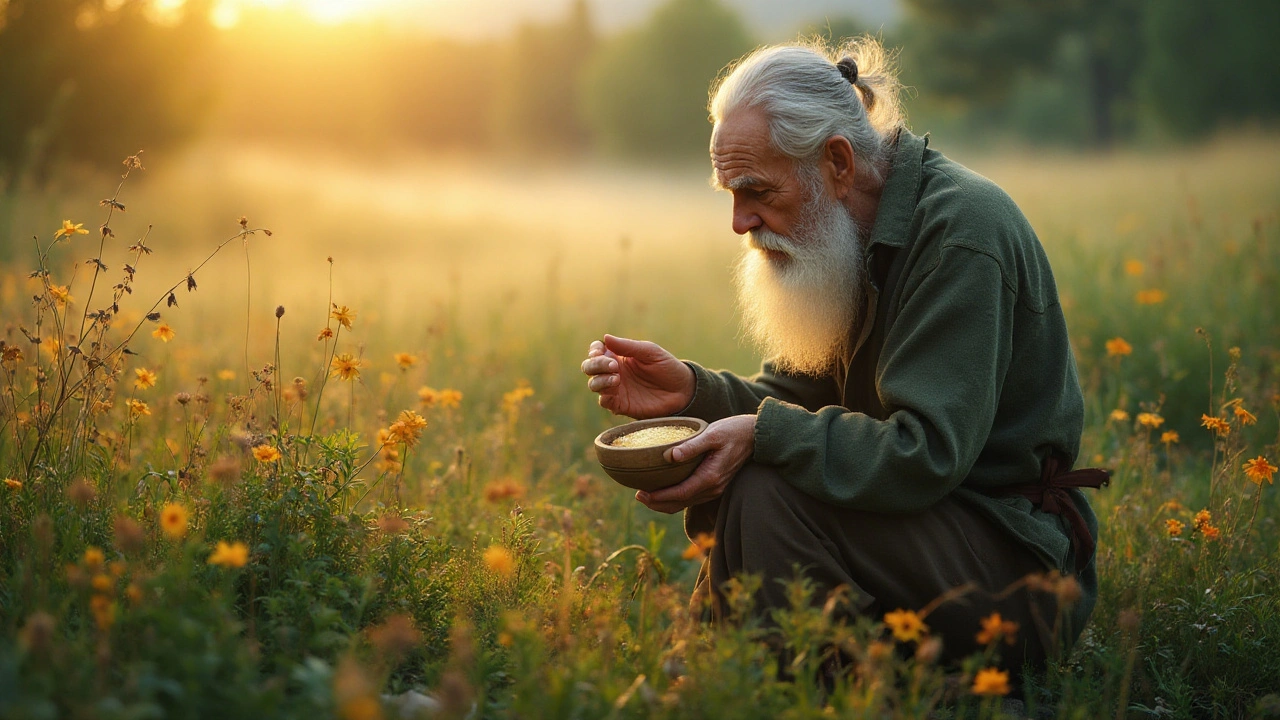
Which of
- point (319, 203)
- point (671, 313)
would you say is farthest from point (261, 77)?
point (671, 313)

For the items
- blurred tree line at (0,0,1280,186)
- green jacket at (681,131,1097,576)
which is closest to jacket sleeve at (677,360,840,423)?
green jacket at (681,131,1097,576)

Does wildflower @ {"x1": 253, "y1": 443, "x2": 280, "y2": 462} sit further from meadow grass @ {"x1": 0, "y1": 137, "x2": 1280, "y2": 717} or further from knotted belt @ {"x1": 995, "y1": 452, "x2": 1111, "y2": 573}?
knotted belt @ {"x1": 995, "y1": 452, "x2": 1111, "y2": 573}

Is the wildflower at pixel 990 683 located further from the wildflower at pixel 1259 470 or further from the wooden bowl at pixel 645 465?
the wildflower at pixel 1259 470

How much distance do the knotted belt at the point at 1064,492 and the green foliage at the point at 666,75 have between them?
4137 centimetres

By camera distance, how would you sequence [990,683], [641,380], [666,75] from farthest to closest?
[666,75]
[641,380]
[990,683]

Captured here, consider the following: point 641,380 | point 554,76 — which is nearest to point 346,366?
point 641,380

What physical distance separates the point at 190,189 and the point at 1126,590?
47.5 ft

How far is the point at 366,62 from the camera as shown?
51406mm

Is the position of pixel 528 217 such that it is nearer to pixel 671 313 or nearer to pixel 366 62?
pixel 671 313

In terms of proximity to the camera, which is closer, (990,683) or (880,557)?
(990,683)

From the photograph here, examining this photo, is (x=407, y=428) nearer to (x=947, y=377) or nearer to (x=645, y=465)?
(x=645, y=465)

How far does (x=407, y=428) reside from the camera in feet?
8.43

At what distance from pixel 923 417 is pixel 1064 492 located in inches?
24.7

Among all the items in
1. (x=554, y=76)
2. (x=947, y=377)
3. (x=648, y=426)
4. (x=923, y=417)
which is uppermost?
(x=554, y=76)
